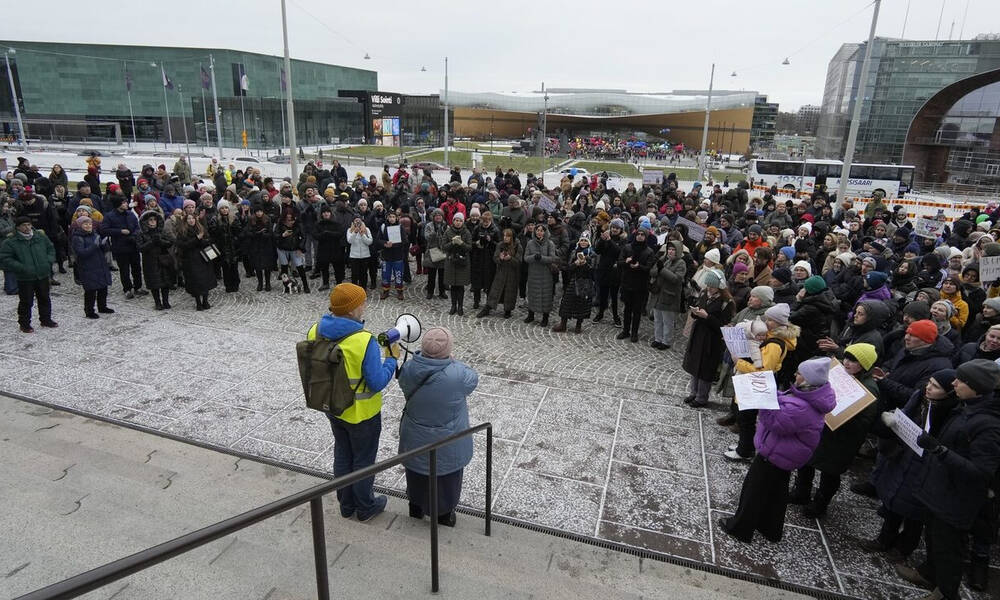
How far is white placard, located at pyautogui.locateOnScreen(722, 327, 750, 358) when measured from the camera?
5.29m

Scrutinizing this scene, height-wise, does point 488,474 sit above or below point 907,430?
below

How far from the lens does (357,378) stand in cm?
389

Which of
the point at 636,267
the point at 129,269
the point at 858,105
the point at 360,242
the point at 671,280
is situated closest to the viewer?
the point at 671,280

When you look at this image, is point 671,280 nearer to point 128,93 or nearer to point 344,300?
point 344,300

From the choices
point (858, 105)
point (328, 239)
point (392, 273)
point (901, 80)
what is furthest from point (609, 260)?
point (901, 80)

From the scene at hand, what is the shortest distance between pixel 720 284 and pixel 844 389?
2317mm

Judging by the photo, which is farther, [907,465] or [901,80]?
[901,80]

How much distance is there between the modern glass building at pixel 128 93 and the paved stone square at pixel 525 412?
5411cm

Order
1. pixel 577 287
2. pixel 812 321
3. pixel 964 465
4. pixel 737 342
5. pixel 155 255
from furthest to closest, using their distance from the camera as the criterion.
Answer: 1. pixel 155 255
2. pixel 577 287
3. pixel 812 321
4. pixel 737 342
5. pixel 964 465

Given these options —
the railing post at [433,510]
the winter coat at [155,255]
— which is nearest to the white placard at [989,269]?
the railing post at [433,510]

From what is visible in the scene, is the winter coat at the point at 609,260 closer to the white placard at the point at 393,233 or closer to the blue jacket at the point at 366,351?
the white placard at the point at 393,233

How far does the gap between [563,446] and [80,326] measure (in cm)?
782

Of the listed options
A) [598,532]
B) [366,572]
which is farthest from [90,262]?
[598,532]

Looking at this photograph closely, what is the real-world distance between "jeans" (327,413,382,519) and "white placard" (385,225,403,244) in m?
6.30
